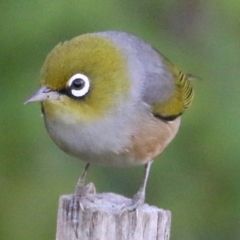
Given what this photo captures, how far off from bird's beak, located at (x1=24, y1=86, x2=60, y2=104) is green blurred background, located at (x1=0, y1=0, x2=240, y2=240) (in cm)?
162

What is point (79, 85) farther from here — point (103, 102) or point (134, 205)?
point (134, 205)

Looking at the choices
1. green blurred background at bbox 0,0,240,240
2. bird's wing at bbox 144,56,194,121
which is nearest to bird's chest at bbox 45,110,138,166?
bird's wing at bbox 144,56,194,121

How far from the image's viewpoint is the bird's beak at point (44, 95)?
4.01m

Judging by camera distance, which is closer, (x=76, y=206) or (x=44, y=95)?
(x=76, y=206)

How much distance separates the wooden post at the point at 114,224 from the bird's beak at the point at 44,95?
1.57 ft

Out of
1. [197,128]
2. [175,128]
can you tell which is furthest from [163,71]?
[197,128]

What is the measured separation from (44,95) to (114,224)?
655mm

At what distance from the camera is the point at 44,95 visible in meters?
4.01

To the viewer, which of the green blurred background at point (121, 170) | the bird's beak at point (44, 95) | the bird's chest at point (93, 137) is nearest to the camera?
the bird's beak at point (44, 95)

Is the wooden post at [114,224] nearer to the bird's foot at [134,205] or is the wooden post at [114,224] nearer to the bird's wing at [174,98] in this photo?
the bird's foot at [134,205]

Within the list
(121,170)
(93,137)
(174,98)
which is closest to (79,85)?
(93,137)

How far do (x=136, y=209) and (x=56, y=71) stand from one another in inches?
26.8

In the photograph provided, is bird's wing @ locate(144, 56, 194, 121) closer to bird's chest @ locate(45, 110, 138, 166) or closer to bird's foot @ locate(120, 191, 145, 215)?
bird's chest @ locate(45, 110, 138, 166)

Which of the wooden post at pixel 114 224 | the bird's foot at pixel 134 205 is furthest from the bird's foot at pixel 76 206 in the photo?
the bird's foot at pixel 134 205
